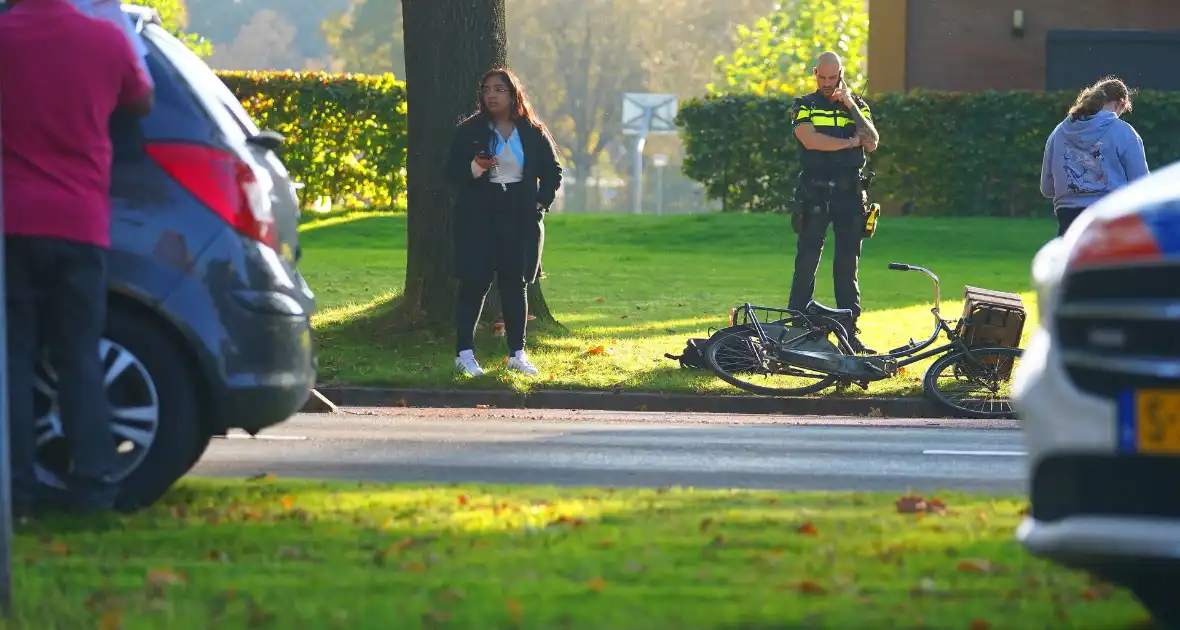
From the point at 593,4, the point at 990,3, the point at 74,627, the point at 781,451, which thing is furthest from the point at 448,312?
the point at 593,4

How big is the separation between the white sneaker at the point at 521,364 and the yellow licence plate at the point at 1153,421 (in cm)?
884

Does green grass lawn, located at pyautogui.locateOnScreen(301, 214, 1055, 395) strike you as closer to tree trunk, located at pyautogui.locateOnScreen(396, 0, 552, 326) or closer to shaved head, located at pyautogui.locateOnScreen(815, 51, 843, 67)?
tree trunk, located at pyautogui.locateOnScreen(396, 0, 552, 326)

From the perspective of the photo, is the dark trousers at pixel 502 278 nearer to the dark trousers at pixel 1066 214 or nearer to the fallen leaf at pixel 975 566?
the dark trousers at pixel 1066 214

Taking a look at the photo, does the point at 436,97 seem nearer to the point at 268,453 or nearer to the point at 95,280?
the point at 268,453

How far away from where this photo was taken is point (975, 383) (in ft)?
40.3

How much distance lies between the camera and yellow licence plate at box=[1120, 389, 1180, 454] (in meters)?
4.30

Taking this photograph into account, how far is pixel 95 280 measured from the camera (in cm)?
640

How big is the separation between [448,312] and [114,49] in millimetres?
8162

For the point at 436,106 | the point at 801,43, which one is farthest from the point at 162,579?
the point at 801,43

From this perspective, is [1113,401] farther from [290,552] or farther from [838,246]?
[838,246]

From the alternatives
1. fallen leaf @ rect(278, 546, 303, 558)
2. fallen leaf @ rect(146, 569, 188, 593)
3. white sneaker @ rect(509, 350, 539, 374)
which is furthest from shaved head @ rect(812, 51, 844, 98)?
fallen leaf @ rect(146, 569, 188, 593)

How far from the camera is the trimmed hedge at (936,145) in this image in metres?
28.5

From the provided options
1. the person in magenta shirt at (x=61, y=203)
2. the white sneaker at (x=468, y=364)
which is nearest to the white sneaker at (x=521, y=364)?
the white sneaker at (x=468, y=364)

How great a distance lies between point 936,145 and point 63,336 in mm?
23312
